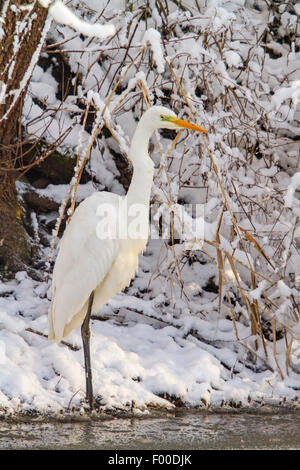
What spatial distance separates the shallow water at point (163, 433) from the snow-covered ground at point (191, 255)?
0.18 m

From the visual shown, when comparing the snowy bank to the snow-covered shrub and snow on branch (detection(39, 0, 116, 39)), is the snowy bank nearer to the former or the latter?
the snow-covered shrub

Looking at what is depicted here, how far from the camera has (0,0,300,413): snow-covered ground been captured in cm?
374

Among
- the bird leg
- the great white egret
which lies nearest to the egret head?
the great white egret

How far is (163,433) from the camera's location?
3.10 meters

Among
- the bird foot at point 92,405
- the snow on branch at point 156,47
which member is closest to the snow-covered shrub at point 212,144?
the snow on branch at point 156,47

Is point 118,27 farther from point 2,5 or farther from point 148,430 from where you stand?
point 148,430

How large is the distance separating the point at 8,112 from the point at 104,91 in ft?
5.67

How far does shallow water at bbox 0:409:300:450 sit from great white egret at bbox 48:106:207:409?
1.55ft

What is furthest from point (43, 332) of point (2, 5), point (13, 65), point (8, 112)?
point (2, 5)

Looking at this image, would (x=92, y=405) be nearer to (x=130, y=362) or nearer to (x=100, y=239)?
(x=130, y=362)

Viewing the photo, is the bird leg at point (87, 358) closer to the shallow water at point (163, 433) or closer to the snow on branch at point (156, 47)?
the shallow water at point (163, 433)

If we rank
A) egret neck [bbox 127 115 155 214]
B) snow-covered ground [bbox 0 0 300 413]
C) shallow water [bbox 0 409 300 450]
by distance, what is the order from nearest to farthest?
shallow water [bbox 0 409 300 450] → egret neck [bbox 127 115 155 214] → snow-covered ground [bbox 0 0 300 413]

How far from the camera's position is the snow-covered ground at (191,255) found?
3.74 m

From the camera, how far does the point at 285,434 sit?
3160 mm
